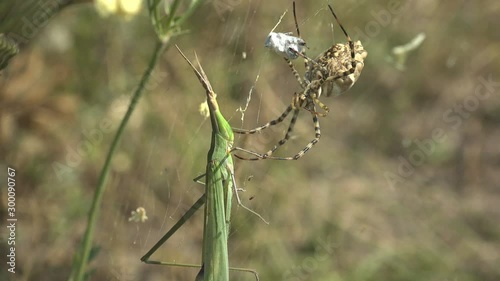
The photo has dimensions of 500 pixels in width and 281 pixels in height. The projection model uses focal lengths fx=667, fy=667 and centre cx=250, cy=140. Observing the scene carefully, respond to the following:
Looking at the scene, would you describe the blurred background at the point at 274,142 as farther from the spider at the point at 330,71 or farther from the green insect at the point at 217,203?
the green insect at the point at 217,203

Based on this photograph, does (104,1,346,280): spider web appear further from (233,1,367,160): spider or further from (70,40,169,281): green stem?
(70,40,169,281): green stem

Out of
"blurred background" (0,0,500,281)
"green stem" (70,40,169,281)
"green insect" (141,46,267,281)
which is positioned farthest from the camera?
"blurred background" (0,0,500,281)

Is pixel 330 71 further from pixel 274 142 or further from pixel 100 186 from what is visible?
pixel 100 186

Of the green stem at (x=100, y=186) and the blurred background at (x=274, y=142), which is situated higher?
the green stem at (x=100, y=186)

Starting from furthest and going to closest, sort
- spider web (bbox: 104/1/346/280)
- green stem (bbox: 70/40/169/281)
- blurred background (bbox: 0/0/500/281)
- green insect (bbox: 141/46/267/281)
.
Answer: blurred background (bbox: 0/0/500/281), spider web (bbox: 104/1/346/280), green stem (bbox: 70/40/169/281), green insect (bbox: 141/46/267/281)

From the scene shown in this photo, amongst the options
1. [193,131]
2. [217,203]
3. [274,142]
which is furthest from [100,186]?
[193,131]

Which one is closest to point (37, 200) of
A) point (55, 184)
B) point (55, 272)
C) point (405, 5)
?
point (55, 184)

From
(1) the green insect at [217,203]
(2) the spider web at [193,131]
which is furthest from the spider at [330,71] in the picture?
(2) the spider web at [193,131]

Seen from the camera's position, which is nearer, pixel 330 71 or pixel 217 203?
pixel 217 203

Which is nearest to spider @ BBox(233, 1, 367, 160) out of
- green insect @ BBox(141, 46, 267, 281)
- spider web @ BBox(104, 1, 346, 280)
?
green insect @ BBox(141, 46, 267, 281)
